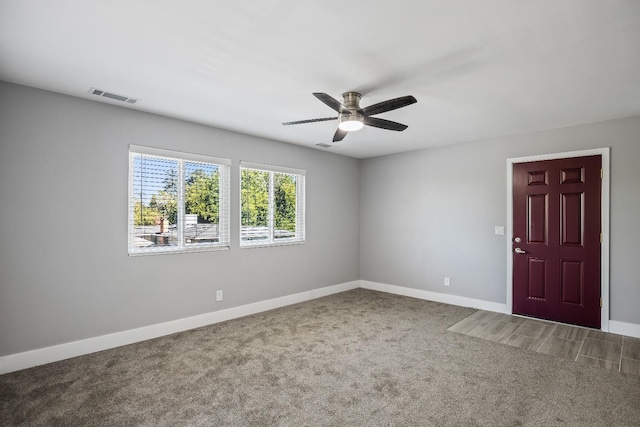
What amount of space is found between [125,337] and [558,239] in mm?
5381

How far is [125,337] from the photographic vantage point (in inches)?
142

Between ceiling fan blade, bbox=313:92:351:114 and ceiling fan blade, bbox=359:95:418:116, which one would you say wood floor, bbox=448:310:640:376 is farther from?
ceiling fan blade, bbox=313:92:351:114

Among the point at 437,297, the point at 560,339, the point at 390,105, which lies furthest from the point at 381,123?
the point at 437,297

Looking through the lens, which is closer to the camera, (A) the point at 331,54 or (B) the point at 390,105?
(A) the point at 331,54

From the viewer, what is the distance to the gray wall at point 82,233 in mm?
3023

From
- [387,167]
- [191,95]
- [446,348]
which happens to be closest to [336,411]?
[446,348]

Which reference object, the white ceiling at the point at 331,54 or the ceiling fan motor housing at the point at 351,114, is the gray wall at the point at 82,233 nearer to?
the white ceiling at the point at 331,54

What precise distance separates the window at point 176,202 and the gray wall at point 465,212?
300 centimetres

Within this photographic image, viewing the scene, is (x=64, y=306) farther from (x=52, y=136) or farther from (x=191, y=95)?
(x=191, y=95)

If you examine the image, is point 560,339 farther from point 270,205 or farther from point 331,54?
point 270,205

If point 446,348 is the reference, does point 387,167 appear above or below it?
above

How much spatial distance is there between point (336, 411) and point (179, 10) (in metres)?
2.80

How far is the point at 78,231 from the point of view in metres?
3.35

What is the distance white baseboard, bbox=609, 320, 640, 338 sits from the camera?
387 cm
